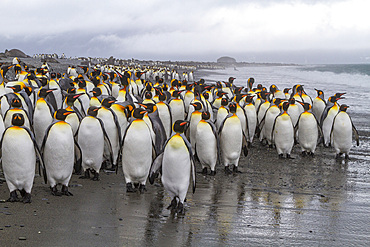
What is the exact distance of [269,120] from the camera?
31.2ft

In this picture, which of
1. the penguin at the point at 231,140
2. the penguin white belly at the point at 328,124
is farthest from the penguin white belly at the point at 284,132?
the penguin white belly at the point at 328,124

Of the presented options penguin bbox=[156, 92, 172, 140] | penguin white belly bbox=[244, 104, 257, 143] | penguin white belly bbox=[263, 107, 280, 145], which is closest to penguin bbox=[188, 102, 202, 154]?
penguin bbox=[156, 92, 172, 140]

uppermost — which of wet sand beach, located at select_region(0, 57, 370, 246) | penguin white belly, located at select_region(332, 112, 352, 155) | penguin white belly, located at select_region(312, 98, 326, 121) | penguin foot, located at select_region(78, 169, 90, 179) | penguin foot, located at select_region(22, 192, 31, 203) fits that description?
penguin white belly, located at select_region(312, 98, 326, 121)

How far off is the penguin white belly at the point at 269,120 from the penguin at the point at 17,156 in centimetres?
599

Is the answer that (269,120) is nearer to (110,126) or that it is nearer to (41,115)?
(110,126)

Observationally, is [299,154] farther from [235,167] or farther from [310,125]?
[235,167]

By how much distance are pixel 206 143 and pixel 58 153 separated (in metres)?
2.60

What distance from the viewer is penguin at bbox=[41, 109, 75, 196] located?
5168 mm

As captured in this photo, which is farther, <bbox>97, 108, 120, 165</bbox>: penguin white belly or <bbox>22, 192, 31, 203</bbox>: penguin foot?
<bbox>97, 108, 120, 165</bbox>: penguin white belly

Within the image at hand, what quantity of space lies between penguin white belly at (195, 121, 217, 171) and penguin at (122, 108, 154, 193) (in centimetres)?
139

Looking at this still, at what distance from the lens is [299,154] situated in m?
9.07

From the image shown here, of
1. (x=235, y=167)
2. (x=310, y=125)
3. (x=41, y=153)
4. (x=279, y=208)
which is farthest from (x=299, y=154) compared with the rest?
(x=41, y=153)

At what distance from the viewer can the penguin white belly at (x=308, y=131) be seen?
8.73 metres

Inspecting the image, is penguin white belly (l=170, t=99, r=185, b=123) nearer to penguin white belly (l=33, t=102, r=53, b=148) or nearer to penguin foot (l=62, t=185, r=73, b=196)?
penguin white belly (l=33, t=102, r=53, b=148)
